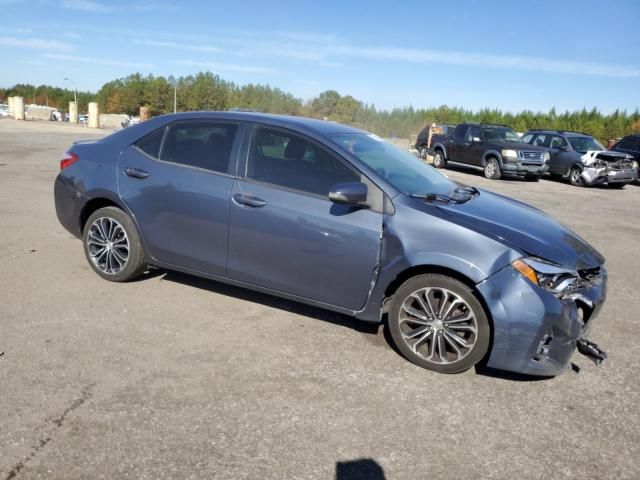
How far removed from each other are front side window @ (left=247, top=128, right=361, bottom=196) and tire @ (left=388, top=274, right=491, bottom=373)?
96cm

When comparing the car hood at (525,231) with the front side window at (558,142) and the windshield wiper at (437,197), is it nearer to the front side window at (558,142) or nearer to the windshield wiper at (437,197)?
the windshield wiper at (437,197)

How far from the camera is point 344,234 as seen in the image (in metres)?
4.01

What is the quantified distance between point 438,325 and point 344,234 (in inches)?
36.4

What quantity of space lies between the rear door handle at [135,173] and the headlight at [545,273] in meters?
3.19

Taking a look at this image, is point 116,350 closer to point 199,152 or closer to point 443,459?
point 199,152

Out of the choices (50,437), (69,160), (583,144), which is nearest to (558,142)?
(583,144)

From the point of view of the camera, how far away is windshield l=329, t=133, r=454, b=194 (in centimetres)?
433

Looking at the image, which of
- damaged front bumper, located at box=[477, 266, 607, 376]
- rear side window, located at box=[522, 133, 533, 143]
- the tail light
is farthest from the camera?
rear side window, located at box=[522, 133, 533, 143]

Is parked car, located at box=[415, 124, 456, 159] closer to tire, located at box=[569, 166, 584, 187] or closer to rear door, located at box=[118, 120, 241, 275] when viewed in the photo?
tire, located at box=[569, 166, 584, 187]

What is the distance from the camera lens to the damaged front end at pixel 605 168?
61.0 ft

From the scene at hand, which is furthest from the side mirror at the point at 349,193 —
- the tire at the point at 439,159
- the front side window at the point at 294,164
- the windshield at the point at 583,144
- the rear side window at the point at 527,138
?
the tire at the point at 439,159

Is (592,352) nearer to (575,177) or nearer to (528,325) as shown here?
(528,325)

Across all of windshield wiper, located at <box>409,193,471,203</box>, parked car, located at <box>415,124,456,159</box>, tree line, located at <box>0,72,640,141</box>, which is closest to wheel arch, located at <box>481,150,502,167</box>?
parked car, located at <box>415,124,456,159</box>

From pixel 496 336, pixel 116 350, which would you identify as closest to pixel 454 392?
pixel 496 336
